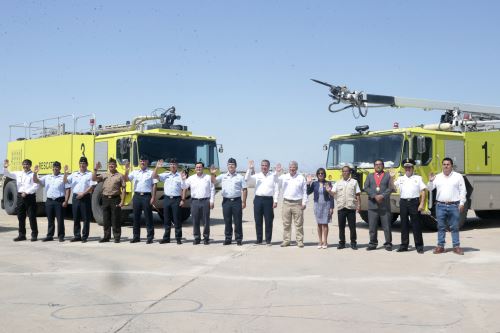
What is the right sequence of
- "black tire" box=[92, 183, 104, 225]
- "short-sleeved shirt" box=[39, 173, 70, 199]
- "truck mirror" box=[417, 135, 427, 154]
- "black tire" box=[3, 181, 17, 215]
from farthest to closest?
"black tire" box=[3, 181, 17, 215]
"black tire" box=[92, 183, 104, 225]
"truck mirror" box=[417, 135, 427, 154]
"short-sleeved shirt" box=[39, 173, 70, 199]

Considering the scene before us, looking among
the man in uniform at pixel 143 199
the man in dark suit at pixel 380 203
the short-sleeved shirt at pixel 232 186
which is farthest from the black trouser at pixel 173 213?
the man in dark suit at pixel 380 203

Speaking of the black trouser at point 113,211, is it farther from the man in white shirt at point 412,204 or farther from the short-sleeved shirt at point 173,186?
the man in white shirt at point 412,204

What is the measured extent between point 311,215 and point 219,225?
4324 mm

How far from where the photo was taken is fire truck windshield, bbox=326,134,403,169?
12164 millimetres

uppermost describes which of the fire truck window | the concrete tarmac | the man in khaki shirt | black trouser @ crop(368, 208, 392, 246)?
the fire truck window

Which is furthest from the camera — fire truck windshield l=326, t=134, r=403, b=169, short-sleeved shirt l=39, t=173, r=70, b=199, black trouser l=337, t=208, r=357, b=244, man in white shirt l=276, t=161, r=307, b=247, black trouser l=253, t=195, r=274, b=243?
fire truck windshield l=326, t=134, r=403, b=169

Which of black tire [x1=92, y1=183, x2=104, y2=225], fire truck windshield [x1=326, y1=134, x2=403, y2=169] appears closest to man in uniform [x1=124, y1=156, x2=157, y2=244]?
black tire [x1=92, y1=183, x2=104, y2=225]

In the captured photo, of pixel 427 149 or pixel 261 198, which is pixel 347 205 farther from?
pixel 427 149

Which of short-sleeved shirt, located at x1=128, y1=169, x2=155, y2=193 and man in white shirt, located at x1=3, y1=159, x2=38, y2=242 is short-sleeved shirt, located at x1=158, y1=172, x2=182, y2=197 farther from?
man in white shirt, located at x1=3, y1=159, x2=38, y2=242

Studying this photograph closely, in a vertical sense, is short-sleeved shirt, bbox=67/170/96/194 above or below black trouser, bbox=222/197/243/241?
above

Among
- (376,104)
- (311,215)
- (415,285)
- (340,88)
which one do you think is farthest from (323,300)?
(311,215)

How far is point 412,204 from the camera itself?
9.46m

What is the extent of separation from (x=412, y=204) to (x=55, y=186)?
6.78 m

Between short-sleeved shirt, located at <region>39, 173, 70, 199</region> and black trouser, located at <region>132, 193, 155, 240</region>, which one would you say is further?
short-sleeved shirt, located at <region>39, 173, 70, 199</region>
